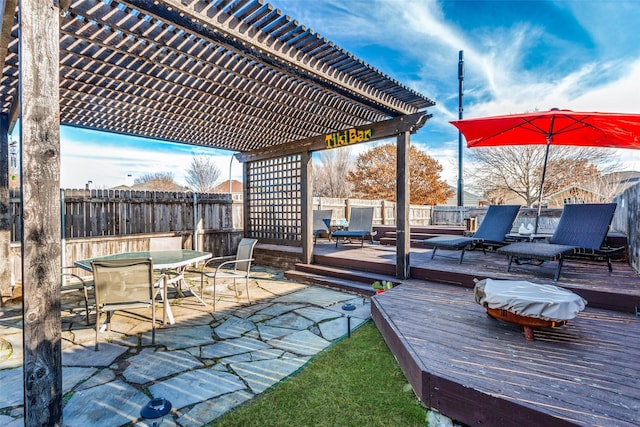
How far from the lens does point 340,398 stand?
2.16 metres

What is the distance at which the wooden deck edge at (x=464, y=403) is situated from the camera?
163 centimetres

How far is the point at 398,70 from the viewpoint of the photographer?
10406mm

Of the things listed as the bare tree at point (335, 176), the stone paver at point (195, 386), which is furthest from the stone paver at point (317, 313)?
the bare tree at point (335, 176)

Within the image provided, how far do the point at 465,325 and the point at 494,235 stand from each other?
10.2ft

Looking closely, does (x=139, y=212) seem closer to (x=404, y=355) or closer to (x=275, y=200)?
(x=275, y=200)

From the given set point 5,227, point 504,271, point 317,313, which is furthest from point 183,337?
point 504,271

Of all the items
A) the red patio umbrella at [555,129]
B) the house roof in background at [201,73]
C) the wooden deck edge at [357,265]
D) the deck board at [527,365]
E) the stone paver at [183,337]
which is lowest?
the stone paver at [183,337]

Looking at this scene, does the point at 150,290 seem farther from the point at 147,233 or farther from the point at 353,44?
the point at 353,44

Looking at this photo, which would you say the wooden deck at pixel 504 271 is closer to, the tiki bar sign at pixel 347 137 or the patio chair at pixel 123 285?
the tiki bar sign at pixel 347 137

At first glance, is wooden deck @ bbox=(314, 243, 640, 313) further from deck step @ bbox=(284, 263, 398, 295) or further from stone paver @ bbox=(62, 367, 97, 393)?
stone paver @ bbox=(62, 367, 97, 393)

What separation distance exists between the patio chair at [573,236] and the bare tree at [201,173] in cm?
2878

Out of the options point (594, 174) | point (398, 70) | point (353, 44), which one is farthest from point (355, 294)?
point (594, 174)

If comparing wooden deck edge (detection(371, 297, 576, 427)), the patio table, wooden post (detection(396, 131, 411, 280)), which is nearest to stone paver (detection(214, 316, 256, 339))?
the patio table

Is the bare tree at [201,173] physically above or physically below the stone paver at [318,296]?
above
